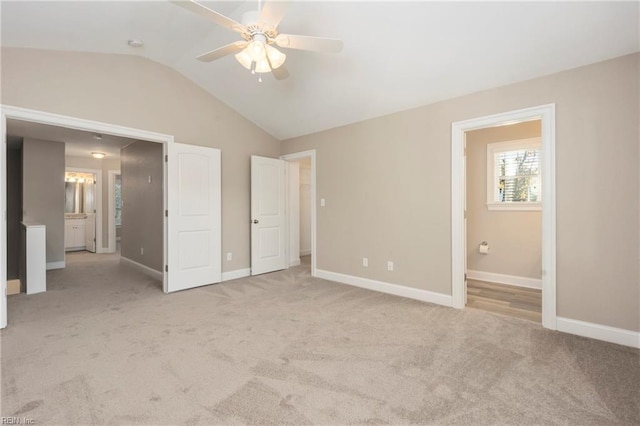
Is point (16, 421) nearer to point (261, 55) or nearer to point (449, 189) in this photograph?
point (261, 55)

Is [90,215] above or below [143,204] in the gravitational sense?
below

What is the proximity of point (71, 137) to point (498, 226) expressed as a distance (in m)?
7.64

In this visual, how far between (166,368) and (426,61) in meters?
3.60

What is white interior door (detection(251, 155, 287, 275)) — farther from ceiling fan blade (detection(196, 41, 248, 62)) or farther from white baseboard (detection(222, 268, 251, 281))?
ceiling fan blade (detection(196, 41, 248, 62))

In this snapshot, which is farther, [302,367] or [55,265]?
[55,265]

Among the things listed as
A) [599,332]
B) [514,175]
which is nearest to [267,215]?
[514,175]

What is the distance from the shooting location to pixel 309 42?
7.55ft

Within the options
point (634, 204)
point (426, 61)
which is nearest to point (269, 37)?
point (426, 61)

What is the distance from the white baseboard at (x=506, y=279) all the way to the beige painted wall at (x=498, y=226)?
1.9 inches

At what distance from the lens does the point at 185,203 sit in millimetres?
4270

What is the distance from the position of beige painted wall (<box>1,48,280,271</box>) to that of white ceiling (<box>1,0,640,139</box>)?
0.19 metres

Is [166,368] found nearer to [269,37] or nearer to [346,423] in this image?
[346,423]

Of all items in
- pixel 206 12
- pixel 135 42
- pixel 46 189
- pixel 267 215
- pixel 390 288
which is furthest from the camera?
pixel 46 189

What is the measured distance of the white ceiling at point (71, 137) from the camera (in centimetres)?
492
